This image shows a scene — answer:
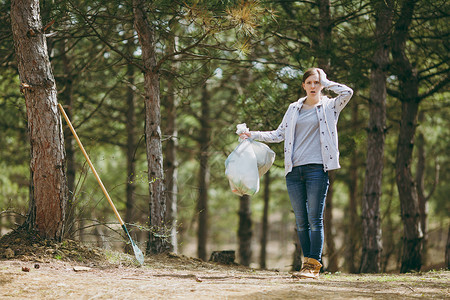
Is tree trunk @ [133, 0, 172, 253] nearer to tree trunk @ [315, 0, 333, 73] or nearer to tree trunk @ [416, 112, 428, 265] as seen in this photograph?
tree trunk @ [315, 0, 333, 73]

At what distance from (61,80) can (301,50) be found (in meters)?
4.48

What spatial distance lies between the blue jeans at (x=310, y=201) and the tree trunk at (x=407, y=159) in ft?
13.5

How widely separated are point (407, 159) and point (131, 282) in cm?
581

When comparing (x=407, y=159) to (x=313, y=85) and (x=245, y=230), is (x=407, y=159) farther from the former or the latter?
(x=245, y=230)

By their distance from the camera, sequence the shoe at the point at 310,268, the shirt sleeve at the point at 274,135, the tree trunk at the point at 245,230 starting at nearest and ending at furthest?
the shoe at the point at 310,268 → the shirt sleeve at the point at 274,135 → the tree trunk at the point at 245,230

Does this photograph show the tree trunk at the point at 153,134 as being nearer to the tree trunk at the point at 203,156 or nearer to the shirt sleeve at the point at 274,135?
the shirt sleeve at the point at 274,135

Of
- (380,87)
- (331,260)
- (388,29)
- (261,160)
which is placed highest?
(388,29)

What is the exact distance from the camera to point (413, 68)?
8.09 metres

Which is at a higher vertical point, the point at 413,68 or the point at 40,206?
the point at 413,68

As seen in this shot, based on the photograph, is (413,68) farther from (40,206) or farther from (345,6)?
(40,206)

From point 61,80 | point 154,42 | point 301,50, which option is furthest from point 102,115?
point 301,50

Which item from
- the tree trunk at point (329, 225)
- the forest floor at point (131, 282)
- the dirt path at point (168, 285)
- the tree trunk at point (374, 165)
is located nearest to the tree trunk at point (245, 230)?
the tree trunk at point (329, 225)

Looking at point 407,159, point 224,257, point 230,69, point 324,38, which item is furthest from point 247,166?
point 407,159

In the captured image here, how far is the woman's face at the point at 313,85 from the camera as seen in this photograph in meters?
4.57
